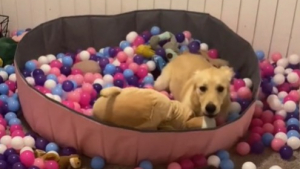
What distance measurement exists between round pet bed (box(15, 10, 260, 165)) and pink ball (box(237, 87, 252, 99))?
6cm

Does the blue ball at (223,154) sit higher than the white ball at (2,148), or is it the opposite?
the white ball at (2,148)

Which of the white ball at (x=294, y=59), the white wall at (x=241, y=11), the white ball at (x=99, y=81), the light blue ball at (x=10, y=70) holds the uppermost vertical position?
the white wall at (x=241, y=11)

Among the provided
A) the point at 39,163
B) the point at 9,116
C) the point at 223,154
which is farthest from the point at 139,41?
the point at 39,163

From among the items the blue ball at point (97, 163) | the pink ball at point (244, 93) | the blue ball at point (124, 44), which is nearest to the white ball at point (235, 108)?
the pink ball at point (244, 93)

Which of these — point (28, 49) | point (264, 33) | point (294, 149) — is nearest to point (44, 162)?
point (28, 49)

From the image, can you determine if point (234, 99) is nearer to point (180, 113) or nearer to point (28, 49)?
point (180, 113)

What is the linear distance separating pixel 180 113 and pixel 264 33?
939mm

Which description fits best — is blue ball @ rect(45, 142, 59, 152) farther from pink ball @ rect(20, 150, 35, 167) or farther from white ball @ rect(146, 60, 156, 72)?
white ball @ rect(146, 60, 156, 72)

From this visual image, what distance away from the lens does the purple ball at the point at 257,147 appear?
202 centimetres

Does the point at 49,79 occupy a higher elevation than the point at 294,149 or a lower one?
higher

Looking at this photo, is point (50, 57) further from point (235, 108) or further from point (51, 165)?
point (235, 108)

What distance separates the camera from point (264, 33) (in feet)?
8.74

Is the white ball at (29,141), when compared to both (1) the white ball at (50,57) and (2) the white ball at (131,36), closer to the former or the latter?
(1) the white ball at (50,57)

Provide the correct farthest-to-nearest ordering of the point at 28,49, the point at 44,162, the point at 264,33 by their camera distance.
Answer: the point at 264,33, the point at 28,49, the point at 44,162
